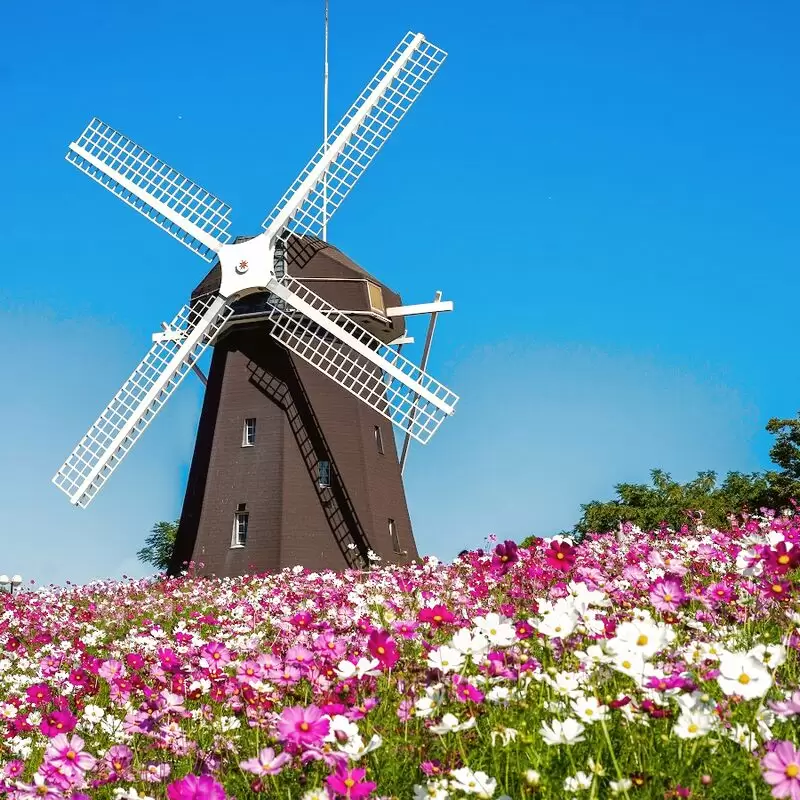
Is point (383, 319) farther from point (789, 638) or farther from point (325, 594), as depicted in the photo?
point (789, 638)

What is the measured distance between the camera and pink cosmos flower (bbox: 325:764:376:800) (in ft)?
11.2

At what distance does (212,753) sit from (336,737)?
1452mm

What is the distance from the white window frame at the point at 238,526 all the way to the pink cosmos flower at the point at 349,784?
21327 mm

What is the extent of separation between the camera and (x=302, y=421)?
987 inches

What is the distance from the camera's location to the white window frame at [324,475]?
2477cm

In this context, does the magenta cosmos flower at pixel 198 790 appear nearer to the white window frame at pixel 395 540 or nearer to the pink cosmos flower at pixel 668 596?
the pink cosmos flower at pixel 668 596

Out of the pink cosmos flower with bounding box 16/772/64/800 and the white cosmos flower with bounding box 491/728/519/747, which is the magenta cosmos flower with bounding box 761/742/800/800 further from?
the pink cosmos flower with bounding box 16/772/64/800

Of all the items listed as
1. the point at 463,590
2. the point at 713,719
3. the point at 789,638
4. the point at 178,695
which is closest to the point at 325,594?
the point at 463,590

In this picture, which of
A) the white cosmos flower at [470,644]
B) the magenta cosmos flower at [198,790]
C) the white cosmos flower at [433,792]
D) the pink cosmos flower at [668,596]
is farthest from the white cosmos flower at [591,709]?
the magenta cosmos flower at [198,790]

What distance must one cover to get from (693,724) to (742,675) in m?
0.34

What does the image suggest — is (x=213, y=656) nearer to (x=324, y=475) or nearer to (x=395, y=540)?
(x=324, y=475)

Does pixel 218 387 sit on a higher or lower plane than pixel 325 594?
higher

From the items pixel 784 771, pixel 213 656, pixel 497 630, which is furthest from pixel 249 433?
pixel 784 771

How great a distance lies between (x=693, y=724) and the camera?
3.73 m
